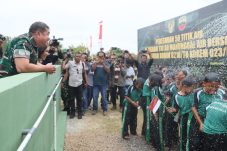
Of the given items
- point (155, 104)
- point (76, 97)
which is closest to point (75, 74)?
point (76, 97)

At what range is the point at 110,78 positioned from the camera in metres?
11.0

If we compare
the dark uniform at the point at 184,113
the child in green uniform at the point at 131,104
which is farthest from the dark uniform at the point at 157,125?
the child in green uniform at the point at 131,104

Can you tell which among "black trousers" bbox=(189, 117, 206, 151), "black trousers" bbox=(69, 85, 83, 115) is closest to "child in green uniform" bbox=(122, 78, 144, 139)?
"black trousers" bbox=(189, 117, 206, 151)

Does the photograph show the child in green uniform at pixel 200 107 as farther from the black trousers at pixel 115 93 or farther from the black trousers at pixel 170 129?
the black trousers at pixel 115 93

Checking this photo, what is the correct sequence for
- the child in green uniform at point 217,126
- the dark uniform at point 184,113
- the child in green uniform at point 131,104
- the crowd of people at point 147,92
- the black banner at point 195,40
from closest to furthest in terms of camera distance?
the crowd of people at point 147,92, the child in green uniform at point 217,126, the dark uniform at point 184,113, the child in green uniform at point 131,104, the black banner at point 195,40

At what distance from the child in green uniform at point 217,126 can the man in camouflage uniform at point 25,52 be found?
2227mm

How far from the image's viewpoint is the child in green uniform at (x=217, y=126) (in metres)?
4.11

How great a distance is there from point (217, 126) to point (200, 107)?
0.79m

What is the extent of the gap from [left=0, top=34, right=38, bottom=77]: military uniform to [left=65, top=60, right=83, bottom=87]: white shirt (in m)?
5.97

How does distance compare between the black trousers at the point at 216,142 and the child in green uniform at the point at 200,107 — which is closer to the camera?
the black trousers at the point at 216,142

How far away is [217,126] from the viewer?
13.8 feet

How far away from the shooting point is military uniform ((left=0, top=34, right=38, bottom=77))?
3041 mm

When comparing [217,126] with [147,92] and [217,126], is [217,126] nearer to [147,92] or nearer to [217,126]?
[217,126]

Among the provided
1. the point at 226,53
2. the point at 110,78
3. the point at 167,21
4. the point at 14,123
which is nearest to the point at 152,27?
the point at 167,21
